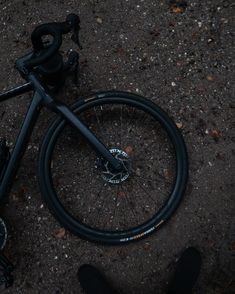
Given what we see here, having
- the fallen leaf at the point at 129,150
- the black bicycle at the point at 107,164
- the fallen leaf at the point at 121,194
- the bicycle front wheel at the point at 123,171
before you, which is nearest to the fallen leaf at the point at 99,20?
the black bicycle at the point at 107,164

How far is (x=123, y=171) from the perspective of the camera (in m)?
3.11

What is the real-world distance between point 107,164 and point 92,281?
0.93m

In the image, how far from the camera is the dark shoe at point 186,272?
2.96 metres

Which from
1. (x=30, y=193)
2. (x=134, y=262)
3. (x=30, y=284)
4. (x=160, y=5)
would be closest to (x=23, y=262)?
(x=30, y=284)

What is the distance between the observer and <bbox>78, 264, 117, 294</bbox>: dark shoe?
301cm

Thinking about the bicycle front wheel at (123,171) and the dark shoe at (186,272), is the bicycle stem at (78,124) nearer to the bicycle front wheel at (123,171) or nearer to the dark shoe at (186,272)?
the bicycle front wheel at (123,171)

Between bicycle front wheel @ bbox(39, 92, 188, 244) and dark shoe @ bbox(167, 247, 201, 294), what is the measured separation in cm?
37

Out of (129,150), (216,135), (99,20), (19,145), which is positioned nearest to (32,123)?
(19,145)

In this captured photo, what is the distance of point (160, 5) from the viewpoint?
374cm

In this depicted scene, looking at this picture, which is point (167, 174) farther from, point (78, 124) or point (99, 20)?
point (99, 20)

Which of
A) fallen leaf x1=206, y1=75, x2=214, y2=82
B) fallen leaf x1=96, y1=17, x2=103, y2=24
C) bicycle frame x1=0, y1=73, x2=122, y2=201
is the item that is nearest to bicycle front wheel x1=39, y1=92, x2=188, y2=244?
bicycle frame x1=0, y1=73, x2=122, y2=201

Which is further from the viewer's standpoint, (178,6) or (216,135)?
(178,6)

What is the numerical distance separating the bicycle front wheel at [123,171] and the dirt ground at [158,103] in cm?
19

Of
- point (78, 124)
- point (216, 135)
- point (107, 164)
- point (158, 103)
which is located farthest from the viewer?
point (158, 103)
